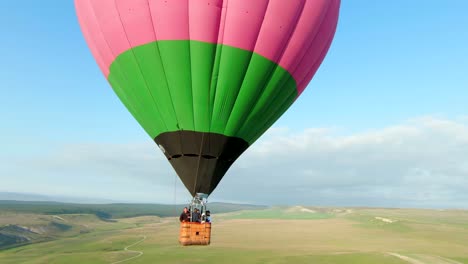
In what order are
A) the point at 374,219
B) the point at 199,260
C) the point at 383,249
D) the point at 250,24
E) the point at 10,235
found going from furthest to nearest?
the point at 374,219
the point at 10,235
the point at 383,249
the point at 199,260
the point at 250,24

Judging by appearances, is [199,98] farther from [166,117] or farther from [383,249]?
[383,249]

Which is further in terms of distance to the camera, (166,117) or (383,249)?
(383,249)

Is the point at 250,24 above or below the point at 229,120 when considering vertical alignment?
above

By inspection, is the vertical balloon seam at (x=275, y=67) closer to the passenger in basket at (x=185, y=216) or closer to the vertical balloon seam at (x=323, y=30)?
the vertical balloon seam at (x=323, y=30)

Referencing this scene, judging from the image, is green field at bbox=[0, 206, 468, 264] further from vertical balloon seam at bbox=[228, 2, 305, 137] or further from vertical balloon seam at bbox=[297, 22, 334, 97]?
vertical balloon seam at bbox=[228, 2, 305, 137]

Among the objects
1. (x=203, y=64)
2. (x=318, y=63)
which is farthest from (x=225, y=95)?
(x=318, y=63)

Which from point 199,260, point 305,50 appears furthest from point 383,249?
point 305,50
